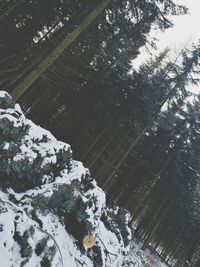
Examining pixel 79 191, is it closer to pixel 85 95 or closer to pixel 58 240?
pixel 58 240

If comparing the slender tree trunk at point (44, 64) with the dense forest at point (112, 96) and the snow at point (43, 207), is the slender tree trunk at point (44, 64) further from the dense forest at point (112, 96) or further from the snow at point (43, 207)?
the snow at point (43, 207)

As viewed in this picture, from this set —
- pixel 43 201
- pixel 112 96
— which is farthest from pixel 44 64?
pixel 112 96

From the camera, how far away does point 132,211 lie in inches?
1040

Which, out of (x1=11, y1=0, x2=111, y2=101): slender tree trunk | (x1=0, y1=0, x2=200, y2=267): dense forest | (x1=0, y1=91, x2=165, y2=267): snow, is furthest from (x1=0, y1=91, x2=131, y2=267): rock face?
(x1=0, y1=0, x2=200, y2=267): dense forest

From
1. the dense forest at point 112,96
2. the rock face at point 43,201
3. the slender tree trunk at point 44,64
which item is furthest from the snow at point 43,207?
the dense forest at point 112,96

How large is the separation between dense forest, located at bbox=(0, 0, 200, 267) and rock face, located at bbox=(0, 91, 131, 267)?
7007 mm

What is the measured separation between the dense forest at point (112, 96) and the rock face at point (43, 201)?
7.01 meters

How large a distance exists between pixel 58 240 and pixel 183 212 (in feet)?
73.2

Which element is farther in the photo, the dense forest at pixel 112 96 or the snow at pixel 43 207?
the dense forest at pixel 112 96

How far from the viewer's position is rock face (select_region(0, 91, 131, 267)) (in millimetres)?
6188

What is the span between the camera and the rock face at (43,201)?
6.19 meters

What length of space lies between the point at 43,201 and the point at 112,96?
14.0 meters

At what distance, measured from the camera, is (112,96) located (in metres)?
21.1

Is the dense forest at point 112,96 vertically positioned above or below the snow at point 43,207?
above
